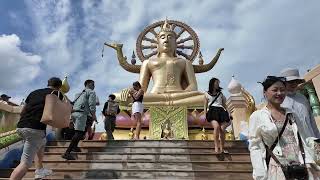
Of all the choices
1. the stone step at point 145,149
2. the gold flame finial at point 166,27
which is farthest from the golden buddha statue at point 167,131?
the gold flame finial at point 166,27

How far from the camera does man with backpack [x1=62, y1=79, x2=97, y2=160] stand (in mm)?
5531

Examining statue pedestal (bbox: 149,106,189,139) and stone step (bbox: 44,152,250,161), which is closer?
stone step (bbox: 44,152,250,161)

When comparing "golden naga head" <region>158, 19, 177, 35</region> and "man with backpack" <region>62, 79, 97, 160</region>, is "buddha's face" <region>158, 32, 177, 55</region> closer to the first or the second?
"golden naga head" <region>158, 19, 177, 35</region>

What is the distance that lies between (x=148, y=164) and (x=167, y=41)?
7.07 m

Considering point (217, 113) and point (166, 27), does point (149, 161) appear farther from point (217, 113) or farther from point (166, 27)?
point (166, 27)

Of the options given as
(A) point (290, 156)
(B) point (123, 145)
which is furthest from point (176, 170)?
(A) point (290, 156)

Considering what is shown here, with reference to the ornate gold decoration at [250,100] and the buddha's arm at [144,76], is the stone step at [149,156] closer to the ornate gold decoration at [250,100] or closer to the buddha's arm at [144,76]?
the ornate gold decoration at [250,100]

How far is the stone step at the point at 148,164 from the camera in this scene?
211 inches

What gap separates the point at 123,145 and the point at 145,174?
140 centimetres

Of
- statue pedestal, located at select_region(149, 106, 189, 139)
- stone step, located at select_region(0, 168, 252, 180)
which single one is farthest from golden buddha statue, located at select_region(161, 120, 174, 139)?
stone step, located at select_region(0, 168, 252, 180)

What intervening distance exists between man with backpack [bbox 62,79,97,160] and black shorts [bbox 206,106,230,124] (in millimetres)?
1832

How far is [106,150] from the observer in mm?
6180

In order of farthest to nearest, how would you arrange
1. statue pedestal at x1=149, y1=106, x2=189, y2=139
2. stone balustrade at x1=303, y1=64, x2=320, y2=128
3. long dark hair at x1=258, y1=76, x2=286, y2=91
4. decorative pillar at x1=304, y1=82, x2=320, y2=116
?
statue pedestal at x1=149, y1=106, x2=189, y2=139 < decorative pillar at x1=304, y1=82, x2=320, y2=116 < stone balustrade at x1=303, y1=64, x2=320, y2=128 < long dark hair at x1=258, y1=76, x2=286, y2=91

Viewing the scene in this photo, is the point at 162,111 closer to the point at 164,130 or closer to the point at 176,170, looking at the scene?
the point at 164,130
